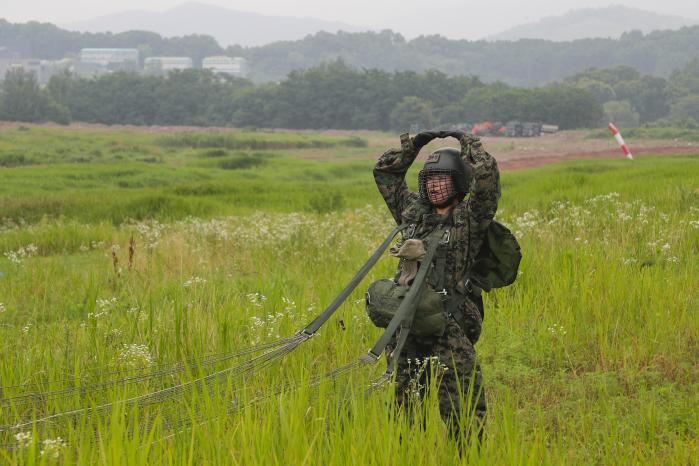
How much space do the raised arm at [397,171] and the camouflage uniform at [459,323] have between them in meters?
0.36

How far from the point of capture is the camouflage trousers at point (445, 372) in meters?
4.37

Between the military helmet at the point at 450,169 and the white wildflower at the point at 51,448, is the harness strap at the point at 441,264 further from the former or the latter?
the white wildflower at the point at 51,448

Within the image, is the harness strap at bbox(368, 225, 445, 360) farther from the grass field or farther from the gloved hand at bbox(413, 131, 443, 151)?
the gloved hand at bbox(413, 131, 443, 151)

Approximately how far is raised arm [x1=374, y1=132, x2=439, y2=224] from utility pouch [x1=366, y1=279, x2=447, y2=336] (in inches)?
33.8

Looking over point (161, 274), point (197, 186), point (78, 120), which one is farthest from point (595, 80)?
point (161, 274)

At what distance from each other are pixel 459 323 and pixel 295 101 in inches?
4304

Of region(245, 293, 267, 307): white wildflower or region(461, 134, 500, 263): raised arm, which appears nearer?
region(461, 134, 500, 263): raised arm

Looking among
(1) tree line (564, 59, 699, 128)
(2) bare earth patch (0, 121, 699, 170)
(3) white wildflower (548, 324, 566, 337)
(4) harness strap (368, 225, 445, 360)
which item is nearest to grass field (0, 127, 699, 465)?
(3) white wildflower (548, 324, 566, 337)

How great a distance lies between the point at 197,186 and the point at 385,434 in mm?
21051

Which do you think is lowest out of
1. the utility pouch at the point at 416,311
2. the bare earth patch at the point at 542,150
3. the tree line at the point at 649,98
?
the bare earth patch at the point at 542,150

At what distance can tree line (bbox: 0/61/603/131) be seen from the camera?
334 ft

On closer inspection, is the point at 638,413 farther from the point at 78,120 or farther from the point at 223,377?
the point at 78,120

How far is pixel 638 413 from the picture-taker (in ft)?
17.2

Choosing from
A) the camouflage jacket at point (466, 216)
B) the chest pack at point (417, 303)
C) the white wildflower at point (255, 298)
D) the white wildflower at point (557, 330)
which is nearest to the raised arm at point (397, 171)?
the camouflage jacket at point (466, 216)
